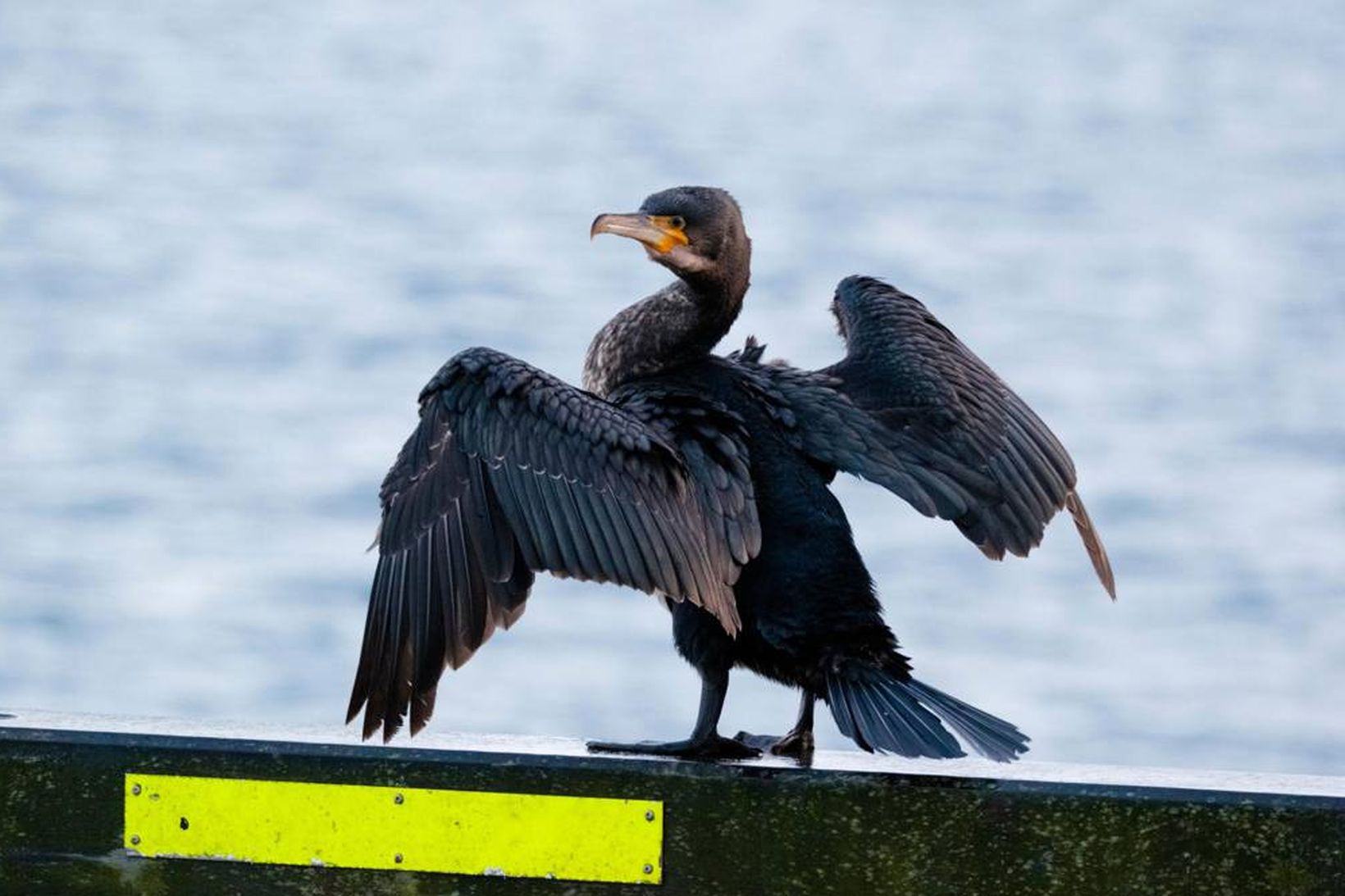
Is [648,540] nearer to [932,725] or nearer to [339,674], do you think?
[932,725]

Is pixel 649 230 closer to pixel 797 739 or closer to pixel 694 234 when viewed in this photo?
pixel 694 234

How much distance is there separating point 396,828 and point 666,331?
3.47 ft

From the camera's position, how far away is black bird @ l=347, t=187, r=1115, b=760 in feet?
11.8

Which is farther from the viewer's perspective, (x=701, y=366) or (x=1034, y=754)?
(x=1034, y=754)

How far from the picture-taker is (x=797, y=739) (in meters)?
3.75

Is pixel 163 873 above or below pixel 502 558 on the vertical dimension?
below

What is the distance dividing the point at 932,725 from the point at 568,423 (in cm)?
70

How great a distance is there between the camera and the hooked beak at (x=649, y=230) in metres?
4.05

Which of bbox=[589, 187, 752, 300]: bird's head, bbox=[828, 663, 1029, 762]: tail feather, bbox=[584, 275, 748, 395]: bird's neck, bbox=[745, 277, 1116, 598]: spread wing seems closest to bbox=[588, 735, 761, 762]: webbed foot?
bbox=[828, 663, 1029, 762]: tail feather

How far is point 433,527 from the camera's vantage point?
3.66m

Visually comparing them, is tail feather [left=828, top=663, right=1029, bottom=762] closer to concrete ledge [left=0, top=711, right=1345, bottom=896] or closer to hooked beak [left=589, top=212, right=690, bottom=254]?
concrete ledge [left=0, top=711, right=1345, bottom=896]

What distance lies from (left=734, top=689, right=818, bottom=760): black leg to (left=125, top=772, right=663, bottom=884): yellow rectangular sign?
0.42 metres

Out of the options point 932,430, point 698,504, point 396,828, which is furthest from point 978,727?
point 396,828

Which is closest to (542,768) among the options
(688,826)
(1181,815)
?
(688,826)
